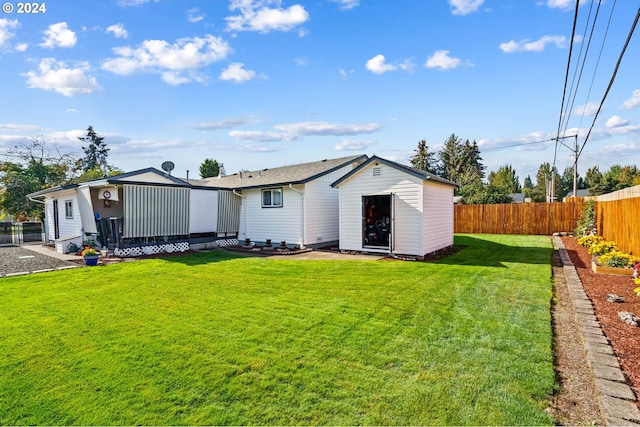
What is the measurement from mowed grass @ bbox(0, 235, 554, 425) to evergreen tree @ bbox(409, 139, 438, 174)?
41.9 meters

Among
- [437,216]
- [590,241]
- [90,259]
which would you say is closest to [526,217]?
[590,241]

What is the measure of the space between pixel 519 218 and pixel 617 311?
15.9m

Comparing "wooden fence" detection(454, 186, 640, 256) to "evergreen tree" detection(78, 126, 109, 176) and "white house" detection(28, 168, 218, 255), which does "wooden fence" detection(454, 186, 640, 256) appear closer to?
"white house" detection(28, 168, 218, 255)

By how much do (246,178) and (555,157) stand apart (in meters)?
21.2

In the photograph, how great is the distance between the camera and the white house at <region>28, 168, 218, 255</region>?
12.5 meters

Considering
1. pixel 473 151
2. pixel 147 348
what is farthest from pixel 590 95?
pixel 473 151

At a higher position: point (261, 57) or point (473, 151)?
point (473, 151)

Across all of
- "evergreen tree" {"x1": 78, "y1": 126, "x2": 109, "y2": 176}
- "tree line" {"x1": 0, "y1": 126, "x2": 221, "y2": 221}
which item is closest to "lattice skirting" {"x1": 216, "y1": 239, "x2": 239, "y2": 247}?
"tree line" {"x1": 0, "y1": 126, "x2": 221, "y2": 221}

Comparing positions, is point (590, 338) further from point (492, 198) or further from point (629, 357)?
point (492, 198)

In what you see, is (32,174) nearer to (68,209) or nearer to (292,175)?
(68,209)

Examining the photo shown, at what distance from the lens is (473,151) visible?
158 feet

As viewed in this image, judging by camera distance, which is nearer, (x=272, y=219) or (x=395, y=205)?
(x=395, y=205)

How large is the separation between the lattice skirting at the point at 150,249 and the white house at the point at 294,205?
3.02 metres

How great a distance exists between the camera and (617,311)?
5371 mm
